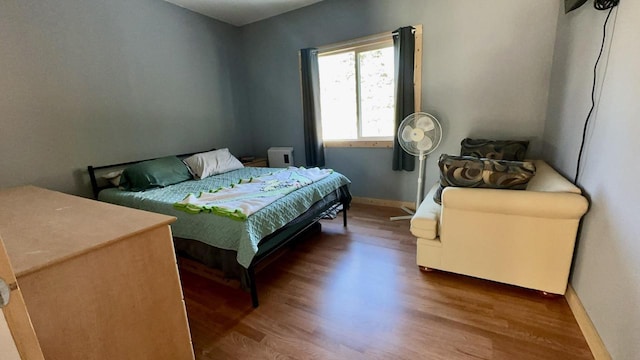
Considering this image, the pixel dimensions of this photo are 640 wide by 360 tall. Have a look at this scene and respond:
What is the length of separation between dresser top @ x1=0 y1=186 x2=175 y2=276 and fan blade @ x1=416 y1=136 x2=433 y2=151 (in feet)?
7.88

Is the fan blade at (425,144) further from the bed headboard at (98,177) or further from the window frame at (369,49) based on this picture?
the bed headboard at (98,177)

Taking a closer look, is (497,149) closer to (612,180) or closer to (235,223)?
(612,180)

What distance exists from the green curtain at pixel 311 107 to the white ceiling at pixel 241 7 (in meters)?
0.60

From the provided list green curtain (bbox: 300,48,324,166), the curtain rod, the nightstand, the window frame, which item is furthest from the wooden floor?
the curtain rod

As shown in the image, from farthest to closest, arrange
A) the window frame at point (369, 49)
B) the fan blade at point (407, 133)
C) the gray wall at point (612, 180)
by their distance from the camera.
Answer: the window frame at point (369, 49), the fan blade at point (407, 133), the gray wall at point (612, 180)

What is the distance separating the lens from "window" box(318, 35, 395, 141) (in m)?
3.28

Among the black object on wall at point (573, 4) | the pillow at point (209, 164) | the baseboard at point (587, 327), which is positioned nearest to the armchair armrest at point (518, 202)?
the baseboard at point (587, 327)

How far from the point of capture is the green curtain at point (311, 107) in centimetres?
354

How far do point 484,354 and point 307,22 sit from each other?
153 inches

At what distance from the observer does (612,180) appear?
1.30 meters

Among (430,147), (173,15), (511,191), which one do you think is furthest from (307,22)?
(511,191)

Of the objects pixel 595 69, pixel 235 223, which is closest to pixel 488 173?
pixel 595 69

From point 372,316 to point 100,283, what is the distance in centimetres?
141

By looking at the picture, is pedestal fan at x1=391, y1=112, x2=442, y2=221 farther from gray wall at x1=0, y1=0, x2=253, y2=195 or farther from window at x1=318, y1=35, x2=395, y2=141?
gray wall at x1=0, y1=0, x2=253, y2=195
